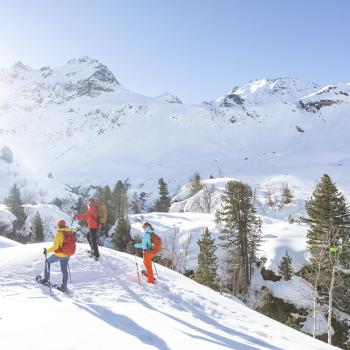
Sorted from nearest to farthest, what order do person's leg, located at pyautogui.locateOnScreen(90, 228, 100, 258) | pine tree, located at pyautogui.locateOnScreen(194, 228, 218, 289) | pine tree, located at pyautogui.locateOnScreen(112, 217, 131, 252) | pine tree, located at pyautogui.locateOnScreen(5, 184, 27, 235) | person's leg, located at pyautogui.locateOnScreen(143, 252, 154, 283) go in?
person's leg, located at pyautogui.locateOnScreen(143, 252, 154, 283) < person's leg, located at pyautogui.locateOnScreen(90, 228, 100, 258) < pine tree, located at pyautogui.locateOnScreen(194, 228, 218, 289) < pine tree, located at pyautogui.locateOnScreen(112, 217, 131, 252) < pine tree, located at pyautogui.locateOnScreen(5, 184, 27, 235)

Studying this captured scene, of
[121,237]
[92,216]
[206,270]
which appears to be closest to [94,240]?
[92,216]

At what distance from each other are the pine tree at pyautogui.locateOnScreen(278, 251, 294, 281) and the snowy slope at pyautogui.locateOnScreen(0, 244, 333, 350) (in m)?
27.9

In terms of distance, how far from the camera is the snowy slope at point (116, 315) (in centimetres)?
923

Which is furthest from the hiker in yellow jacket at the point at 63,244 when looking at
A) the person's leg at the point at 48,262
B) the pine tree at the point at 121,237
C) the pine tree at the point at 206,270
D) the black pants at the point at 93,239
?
the pine tree at the point at 121,237

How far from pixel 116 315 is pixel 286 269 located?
35.1 meters

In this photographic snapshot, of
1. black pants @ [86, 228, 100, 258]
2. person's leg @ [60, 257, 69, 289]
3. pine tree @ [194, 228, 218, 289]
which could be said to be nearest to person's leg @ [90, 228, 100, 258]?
black pants @ [86, 228, 100, 258]

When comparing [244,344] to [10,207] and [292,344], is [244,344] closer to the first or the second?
[292,344]

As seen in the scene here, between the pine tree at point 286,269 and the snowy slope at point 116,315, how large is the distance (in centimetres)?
2793

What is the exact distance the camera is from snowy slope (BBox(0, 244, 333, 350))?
30.3ft

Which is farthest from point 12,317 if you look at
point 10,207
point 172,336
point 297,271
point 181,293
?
point 10,207

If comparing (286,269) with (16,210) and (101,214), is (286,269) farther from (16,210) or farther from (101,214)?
(16,210)

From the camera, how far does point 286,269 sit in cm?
4353

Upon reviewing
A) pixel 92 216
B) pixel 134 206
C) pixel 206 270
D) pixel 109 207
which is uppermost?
pixel 92 216

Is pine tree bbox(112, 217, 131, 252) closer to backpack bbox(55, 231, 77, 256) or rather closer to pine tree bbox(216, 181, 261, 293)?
pine tree bbox(216, 181, 261, 293)
